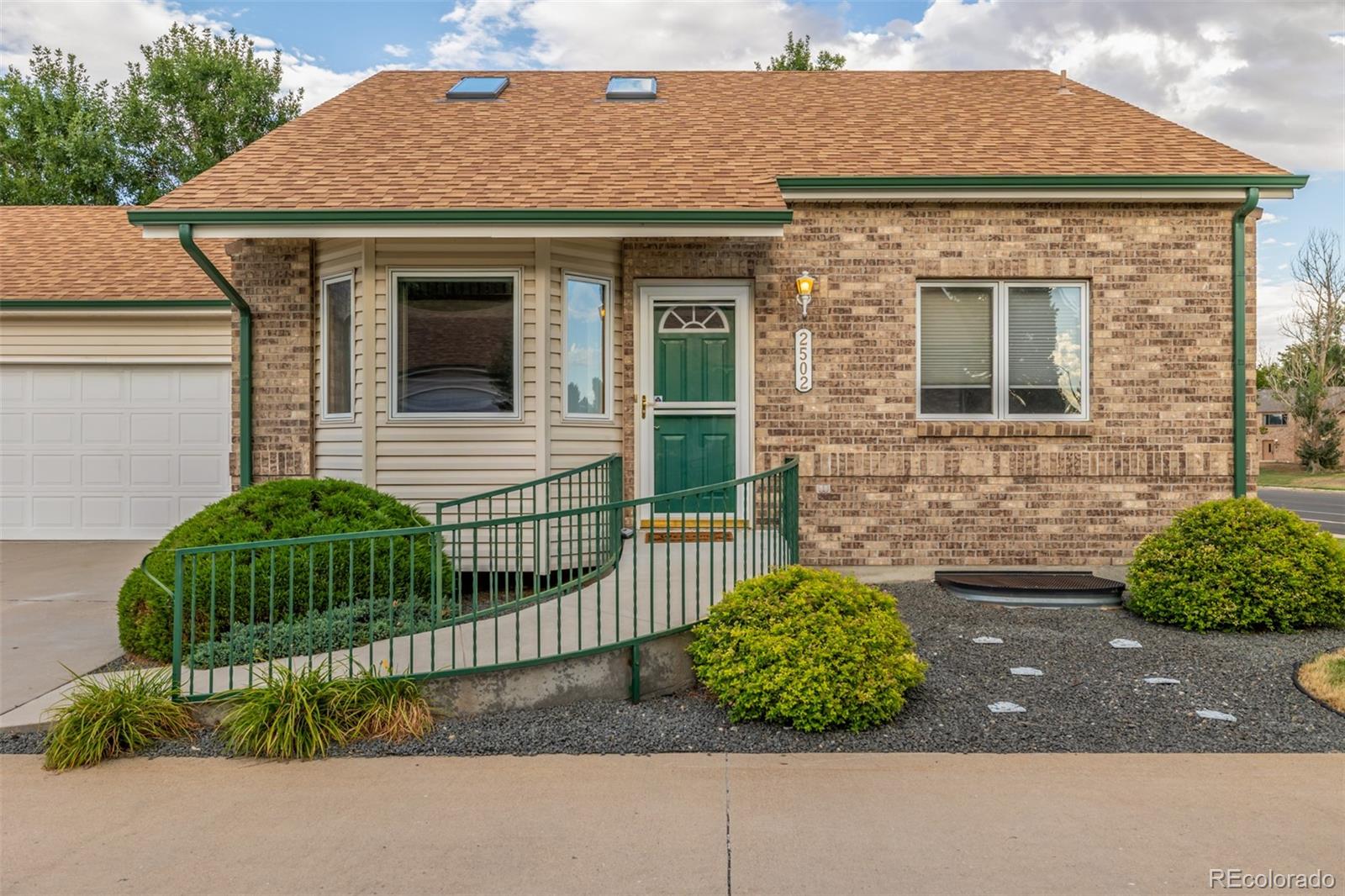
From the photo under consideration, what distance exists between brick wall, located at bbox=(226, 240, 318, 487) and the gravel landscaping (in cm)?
403

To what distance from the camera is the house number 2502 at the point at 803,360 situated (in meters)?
7.85

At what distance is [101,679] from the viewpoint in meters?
4.82

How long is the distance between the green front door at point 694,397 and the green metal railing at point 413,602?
1.68m

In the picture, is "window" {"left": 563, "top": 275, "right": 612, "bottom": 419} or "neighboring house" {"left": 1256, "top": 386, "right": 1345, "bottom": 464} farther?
"neighboring house" {"left": 1256, "top": 386, "right": 1345, "bottom": 464}

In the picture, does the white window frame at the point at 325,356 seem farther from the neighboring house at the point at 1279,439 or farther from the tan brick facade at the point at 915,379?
the neighboring house at the point at 1279,439

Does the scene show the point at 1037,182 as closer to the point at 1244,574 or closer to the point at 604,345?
the point at 1244,574

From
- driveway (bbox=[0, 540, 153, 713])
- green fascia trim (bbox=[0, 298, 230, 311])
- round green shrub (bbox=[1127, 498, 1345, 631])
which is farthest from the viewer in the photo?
green fascia trim (bbox=[0, 298, 230, 311])

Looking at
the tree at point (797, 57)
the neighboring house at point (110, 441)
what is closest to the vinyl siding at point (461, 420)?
the neighboring house at point (110, 441)

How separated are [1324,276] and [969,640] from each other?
4029 cm

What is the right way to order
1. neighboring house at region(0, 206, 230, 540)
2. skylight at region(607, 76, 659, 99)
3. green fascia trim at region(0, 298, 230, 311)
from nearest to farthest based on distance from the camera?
green fascia trim at region(0, 298, 230, 311) → skylight at region(607, 76, 659, 99) → neighboring house at region(0, 206, 230, 540)

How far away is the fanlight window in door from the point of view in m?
7.98

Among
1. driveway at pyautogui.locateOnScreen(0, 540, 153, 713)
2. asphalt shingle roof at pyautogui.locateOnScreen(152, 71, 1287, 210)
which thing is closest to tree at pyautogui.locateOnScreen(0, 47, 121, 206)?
driveway at pyautogui.locateOnScreen(0, 540, 153, 713)

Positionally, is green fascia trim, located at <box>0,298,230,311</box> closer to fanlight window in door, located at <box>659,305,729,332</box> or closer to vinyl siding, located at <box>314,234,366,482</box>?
vinyl siding, located at <box>314,234,366,482</box>

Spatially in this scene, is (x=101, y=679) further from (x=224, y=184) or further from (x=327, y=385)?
(x=224, y=184)
